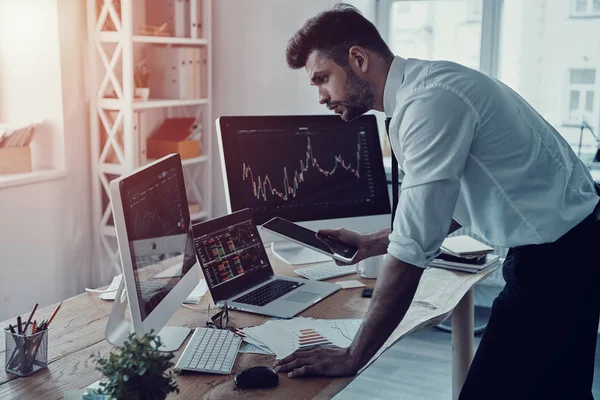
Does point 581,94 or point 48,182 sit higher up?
point 581,94

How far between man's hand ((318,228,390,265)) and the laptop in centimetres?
14

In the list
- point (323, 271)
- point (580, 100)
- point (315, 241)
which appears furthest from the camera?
point (580, 100)

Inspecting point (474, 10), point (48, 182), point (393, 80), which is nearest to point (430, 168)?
point (393, 80)

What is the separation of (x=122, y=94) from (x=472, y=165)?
220cm

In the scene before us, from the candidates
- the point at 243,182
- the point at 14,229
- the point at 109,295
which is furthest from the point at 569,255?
the point at 14,229

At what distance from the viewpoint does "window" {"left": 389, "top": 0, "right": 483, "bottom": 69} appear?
154 inches

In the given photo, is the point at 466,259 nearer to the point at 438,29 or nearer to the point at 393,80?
the point at 393,80

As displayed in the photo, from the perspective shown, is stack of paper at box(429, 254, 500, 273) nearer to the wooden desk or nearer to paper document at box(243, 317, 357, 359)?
the wooden desk

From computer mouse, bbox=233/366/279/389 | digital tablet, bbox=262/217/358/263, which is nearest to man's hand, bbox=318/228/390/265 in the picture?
digital tablet, bbox=262/217/358/263

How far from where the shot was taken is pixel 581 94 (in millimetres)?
3752

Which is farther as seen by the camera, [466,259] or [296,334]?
[466,259]

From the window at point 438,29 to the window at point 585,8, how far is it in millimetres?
477

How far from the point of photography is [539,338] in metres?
1.59

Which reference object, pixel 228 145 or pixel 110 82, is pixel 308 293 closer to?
pixel 228 145
